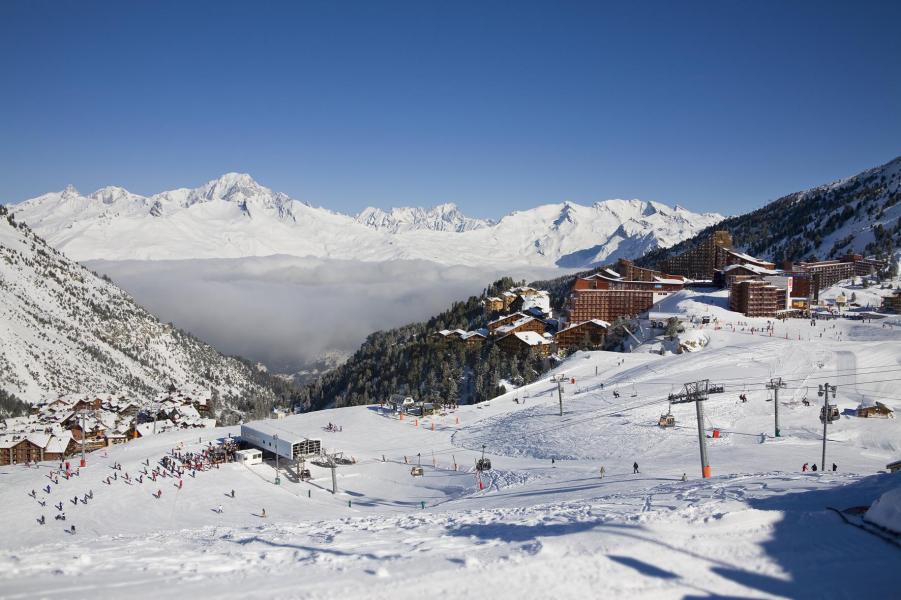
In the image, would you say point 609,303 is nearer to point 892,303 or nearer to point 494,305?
point 494,305

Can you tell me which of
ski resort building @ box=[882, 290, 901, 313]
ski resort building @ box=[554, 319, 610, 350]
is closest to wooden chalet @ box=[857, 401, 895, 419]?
ski resort building @ box=[554, 319, 610, 350]

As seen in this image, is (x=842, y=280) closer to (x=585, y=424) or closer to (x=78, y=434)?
(x=585, y=424)

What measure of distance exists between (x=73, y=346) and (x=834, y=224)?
19629 cm

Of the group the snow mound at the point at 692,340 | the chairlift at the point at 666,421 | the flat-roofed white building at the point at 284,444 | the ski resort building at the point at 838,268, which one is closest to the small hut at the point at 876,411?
the chairlift at the point at 666,421

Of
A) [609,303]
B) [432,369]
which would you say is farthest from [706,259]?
[432,369]

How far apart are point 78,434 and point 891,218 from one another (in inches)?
6452

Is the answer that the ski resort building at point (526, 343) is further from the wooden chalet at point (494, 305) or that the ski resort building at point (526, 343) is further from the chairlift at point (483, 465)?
the chairlift at point (483, 465)

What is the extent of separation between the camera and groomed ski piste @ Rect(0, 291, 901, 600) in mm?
12727

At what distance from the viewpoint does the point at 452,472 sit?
39719 mm

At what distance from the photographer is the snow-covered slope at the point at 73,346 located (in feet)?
437

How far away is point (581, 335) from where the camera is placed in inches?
3381

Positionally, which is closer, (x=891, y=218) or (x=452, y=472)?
(x=452, y=472)

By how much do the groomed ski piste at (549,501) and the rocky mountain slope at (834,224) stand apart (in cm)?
6975

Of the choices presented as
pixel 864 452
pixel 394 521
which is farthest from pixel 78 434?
pixel 864 452
